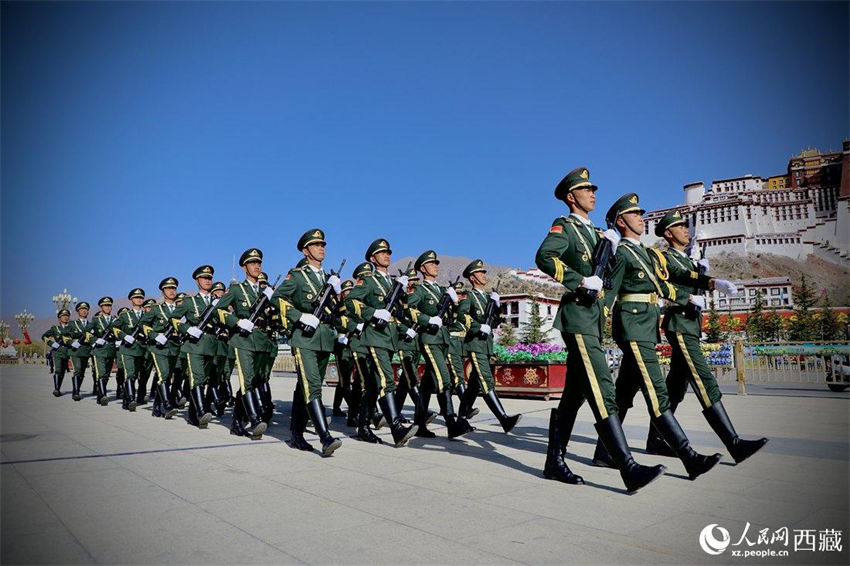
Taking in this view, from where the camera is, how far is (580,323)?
473 cm

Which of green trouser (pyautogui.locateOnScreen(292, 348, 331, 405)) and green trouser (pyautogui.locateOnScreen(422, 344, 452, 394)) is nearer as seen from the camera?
green trouser (pyautogui.locateOnScreen(292, 348, 331, 405))

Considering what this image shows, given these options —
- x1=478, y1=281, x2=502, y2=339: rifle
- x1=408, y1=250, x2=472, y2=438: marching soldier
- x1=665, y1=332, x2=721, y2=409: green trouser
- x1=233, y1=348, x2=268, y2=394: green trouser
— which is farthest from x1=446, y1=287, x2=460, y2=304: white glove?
x1=665, y1=332, x2=721, y2=409: green trouser

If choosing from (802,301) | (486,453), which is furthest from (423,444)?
(802,301)

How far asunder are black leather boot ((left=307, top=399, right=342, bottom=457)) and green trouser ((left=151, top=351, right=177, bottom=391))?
5095 millimetres

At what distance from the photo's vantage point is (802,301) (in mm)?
73562

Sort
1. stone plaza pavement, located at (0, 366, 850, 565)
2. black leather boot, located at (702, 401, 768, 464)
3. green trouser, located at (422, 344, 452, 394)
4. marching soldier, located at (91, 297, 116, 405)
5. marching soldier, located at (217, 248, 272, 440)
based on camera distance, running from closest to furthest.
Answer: stone plaza pavement, located at (0, 366, 850, 565) → black leather boot, located at (702, 401, 768, 464) → marching soldier, located at (217, 248, 272, 440) → green trouser, located at (422, 344, 452, 394) → marching soldier, located at (91, 297, 116, 405)

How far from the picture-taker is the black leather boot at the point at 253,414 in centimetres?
709

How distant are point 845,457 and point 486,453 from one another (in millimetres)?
3415

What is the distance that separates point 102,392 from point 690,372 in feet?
39.1

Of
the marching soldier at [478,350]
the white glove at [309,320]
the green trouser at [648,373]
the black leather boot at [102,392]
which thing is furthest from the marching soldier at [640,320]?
the black leather boot at [102,392]

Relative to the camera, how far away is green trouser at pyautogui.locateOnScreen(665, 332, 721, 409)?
5.34 m

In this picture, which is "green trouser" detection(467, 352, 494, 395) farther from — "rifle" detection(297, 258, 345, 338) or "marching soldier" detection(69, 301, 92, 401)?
"marching soldier" detection(69, 301, 92, 401)

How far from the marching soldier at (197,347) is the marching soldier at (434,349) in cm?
310

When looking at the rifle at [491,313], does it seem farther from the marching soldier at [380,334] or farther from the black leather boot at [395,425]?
the black leather boot at [395,425]
